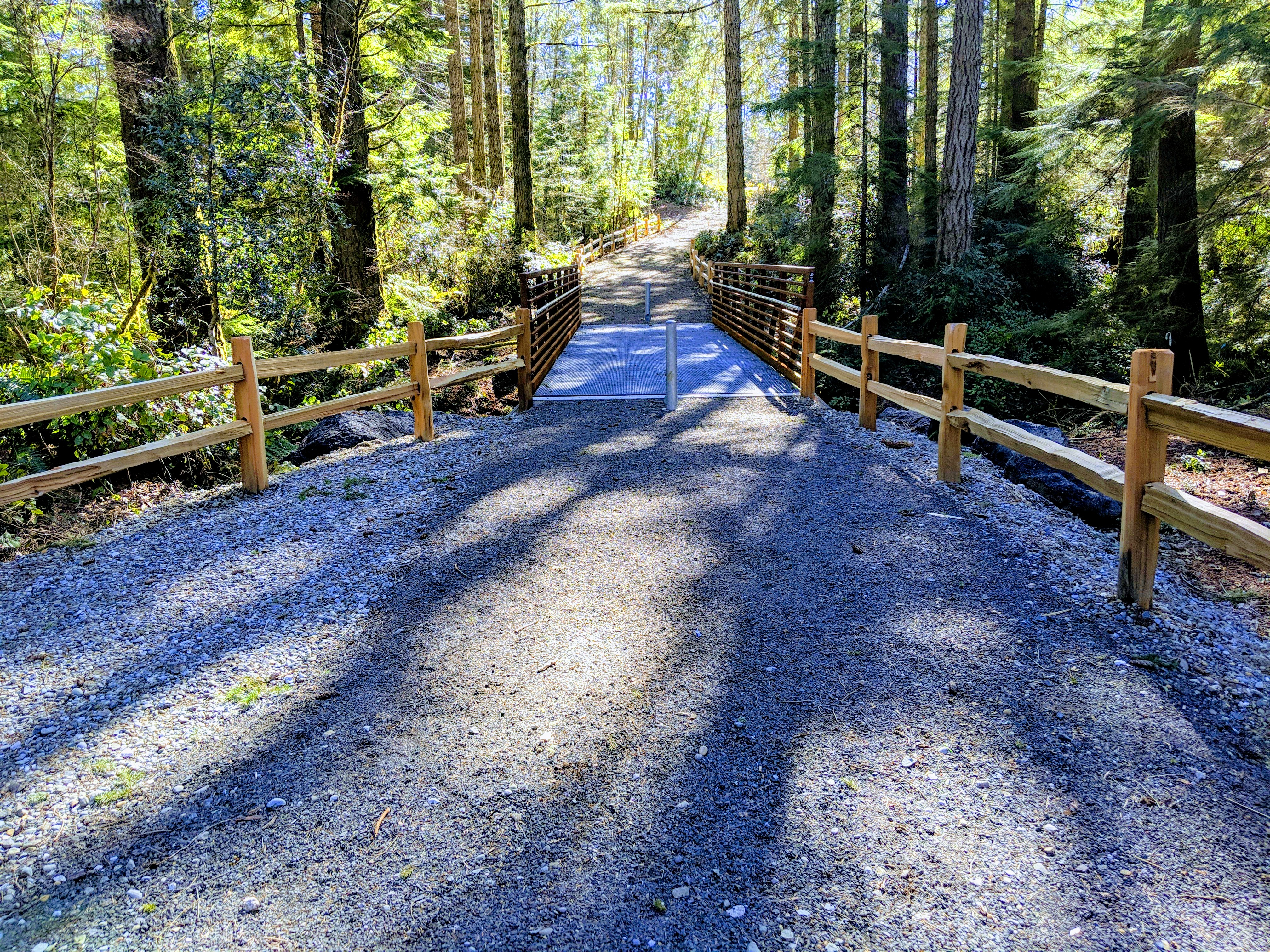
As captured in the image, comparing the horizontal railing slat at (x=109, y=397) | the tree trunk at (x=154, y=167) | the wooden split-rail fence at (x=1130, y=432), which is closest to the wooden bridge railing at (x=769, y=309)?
the wooden split-rail fence at (x=1130, y=432)

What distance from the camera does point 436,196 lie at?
16.4m

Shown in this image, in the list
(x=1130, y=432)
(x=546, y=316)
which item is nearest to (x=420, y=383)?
(x=546, y=316)

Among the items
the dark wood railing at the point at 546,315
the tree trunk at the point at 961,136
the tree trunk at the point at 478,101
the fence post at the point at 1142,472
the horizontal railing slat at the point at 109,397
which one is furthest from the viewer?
the tree trunk at the point at 478,101

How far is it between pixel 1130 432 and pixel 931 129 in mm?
21075

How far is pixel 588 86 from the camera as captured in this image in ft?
140

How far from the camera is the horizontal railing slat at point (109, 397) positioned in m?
5.04

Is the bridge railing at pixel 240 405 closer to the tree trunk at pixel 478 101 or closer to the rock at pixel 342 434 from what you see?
the rock at pixel 342 434

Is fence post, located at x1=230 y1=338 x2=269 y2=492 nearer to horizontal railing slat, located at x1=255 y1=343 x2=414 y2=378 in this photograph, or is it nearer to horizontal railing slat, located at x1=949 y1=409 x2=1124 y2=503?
horizontal railing slat, located at x1=255 y1=343 x2=414 y2=378

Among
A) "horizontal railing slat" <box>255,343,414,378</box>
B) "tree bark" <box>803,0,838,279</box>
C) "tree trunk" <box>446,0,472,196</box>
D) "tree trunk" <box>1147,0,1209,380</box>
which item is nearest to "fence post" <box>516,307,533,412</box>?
"horizontal railing slat" <box>255,343,414,378</box>

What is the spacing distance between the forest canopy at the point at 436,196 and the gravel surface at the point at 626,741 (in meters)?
3.65

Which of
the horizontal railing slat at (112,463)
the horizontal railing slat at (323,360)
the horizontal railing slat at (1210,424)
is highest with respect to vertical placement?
the horizontal railing slat at (323,360)

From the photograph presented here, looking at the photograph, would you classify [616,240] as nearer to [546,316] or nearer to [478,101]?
[478,101]

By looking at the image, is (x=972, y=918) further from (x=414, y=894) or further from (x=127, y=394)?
→ (x=127, y=394)

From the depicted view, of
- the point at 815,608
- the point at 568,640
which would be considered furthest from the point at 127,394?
the point at 815,608
